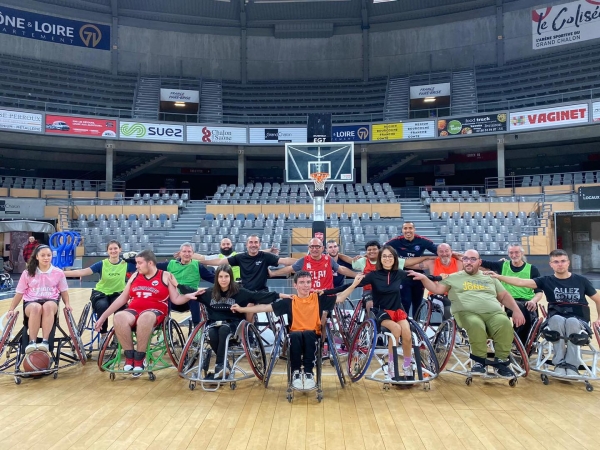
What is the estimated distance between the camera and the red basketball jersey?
16.1ft

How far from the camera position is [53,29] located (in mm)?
20844

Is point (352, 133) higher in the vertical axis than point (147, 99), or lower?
A: lower

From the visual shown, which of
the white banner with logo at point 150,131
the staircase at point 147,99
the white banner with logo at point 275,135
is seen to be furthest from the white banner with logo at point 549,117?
the staircase at point 147,99

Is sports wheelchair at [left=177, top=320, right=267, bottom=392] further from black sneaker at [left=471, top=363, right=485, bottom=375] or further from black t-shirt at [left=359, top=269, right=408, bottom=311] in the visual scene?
black sneaker at [left=471, top=363, right=485, bottom=375]

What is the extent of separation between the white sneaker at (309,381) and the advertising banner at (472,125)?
1670 cm

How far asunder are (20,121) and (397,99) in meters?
16.9

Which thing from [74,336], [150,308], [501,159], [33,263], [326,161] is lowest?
[74,336]

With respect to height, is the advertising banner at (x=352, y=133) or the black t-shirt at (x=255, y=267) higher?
the advertising banner at (x=352, y=133)

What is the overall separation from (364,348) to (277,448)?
170cm

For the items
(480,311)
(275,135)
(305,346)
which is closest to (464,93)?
(275,135)

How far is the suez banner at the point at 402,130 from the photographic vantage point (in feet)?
60.8

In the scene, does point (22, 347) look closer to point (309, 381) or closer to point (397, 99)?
point (309, 381)

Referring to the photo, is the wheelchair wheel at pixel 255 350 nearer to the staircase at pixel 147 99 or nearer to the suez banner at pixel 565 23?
the staircase at pixel 147 99

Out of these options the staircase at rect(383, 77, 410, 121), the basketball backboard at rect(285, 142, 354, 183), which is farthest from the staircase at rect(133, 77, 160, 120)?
the staircase at rect(383, 77, 410, 121)
